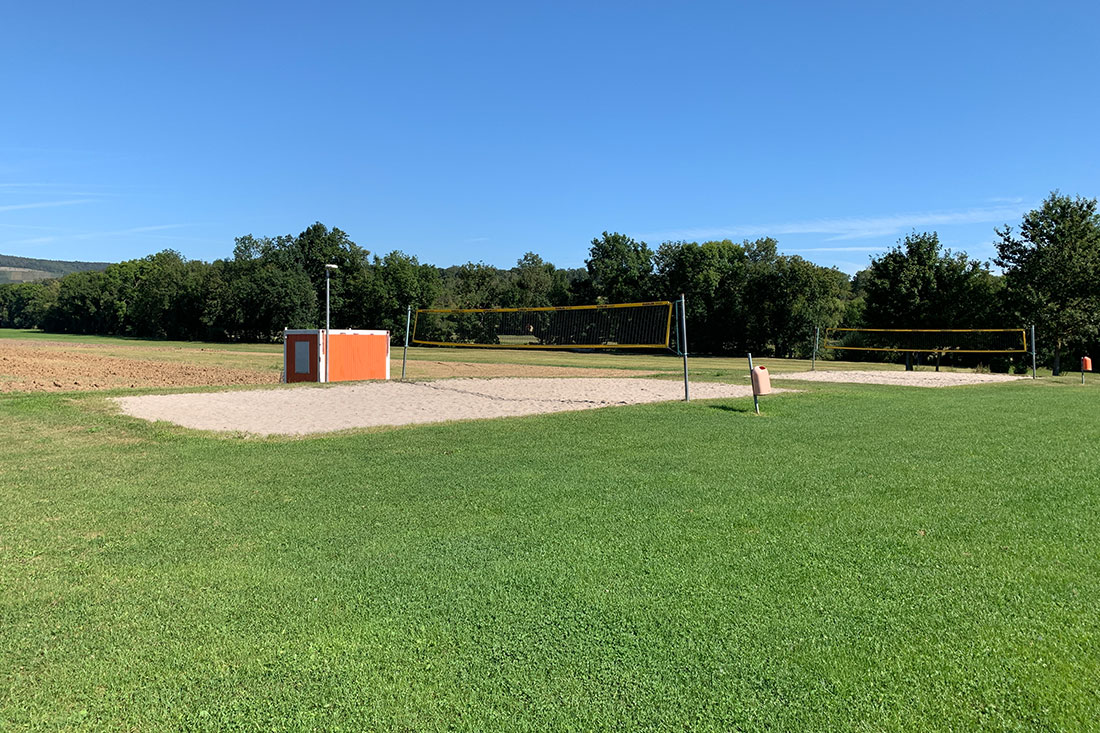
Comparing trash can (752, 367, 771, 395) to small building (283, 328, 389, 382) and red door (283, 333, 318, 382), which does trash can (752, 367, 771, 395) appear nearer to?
small building (283, 328, 389, 382)

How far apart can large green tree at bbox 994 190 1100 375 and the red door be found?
96.3ft

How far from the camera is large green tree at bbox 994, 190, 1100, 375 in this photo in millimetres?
28422

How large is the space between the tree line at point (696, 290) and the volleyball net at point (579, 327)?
73.7 ft

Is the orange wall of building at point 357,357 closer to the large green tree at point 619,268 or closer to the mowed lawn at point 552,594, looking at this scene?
the mowed lawn at point 552,594

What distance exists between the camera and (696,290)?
57.1 meters

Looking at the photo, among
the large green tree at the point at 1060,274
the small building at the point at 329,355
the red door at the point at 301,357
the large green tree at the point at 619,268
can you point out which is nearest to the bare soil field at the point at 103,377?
the red door at the point at 301,357

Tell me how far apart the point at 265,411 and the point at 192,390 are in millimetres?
4377

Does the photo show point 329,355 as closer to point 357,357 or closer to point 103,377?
point 357,357

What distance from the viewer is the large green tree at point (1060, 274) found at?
28.4m

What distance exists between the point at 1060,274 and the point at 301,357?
3138cm

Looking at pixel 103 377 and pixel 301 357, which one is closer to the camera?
pixel 301 357

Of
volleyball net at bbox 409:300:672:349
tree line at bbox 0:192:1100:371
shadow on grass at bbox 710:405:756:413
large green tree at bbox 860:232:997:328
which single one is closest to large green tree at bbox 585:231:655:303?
tree line at bbox 0:192:1100:371

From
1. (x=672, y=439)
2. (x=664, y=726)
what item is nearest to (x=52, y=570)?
(x=664, y=726)

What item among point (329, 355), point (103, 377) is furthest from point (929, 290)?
point (103, 377)
